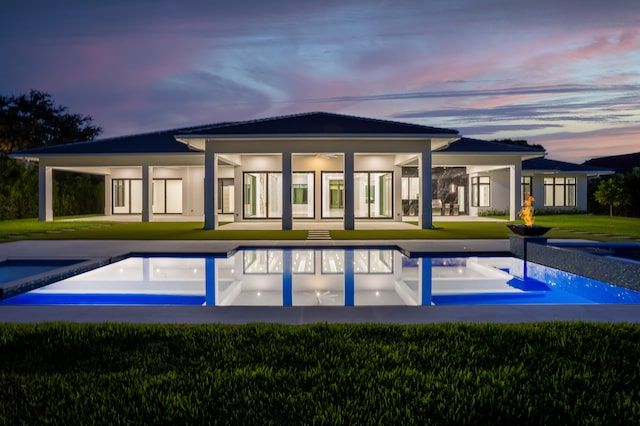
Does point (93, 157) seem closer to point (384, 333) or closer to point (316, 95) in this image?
point (316, 95)

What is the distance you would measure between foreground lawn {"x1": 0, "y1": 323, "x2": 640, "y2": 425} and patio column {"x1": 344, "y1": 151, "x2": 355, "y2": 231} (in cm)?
1499

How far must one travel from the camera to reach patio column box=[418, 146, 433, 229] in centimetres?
2020

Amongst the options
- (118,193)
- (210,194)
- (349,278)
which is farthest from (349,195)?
(118,193)

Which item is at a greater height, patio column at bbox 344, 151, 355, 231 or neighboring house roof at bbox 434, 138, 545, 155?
neighboring house roof at bbox 434, 138, 545, 155

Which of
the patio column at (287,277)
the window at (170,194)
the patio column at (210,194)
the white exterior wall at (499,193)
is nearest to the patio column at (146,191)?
the patio column at (210,194)

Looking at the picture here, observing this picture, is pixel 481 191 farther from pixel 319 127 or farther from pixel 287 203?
pixel 287 203

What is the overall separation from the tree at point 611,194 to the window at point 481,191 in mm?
6847

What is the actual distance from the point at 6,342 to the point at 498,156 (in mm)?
26381

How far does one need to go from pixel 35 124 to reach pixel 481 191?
3670cm

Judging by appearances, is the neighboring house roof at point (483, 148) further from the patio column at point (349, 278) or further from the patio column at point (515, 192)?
the patio column at point (349, 278)

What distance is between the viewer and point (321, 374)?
152 inches

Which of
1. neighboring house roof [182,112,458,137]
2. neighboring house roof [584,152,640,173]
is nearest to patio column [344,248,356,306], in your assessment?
neighboring house roof [182,112,458,137]

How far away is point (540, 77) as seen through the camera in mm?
29391

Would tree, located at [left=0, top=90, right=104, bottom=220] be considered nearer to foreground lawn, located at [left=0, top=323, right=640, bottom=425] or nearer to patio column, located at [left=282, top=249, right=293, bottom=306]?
patio column, located at [left=282, top=249, right=293, bottom=306]
